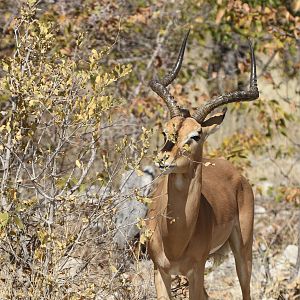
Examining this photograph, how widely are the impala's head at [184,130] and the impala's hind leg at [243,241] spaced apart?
4.64 feet

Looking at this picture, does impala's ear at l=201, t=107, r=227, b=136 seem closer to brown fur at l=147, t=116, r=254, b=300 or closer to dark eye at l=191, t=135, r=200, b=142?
brown fur at l=147, t=116, r=254, b=300

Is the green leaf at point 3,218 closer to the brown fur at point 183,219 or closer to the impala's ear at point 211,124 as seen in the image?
the brown fur at point 183,219

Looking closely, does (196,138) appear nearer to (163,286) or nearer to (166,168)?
(166,168)

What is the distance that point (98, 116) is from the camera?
18.4 ft

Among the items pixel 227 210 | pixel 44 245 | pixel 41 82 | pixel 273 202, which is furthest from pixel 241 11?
pixel 44 245

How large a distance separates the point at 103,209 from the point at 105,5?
4.72m

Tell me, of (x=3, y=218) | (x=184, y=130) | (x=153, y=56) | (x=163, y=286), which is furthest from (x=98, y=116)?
(x=153, y=56)

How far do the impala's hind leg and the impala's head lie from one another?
141 centimetres

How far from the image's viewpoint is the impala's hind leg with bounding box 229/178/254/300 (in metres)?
7.77

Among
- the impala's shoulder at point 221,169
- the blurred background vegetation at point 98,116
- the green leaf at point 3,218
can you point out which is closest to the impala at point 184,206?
the blurred background vegetation at point 98,116

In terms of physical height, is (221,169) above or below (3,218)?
below

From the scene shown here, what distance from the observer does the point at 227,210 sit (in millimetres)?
7398

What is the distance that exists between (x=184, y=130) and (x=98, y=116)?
81 cm

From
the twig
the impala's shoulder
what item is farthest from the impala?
the twig
